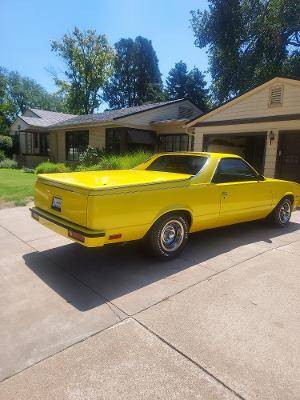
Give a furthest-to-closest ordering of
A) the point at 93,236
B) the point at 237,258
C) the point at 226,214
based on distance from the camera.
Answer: the point at 226,214
the point at 237,258
the point at 93,236

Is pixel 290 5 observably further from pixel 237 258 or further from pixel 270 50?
pixel 237 258

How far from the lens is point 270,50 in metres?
24.1

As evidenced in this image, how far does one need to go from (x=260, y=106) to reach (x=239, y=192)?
8.14 m

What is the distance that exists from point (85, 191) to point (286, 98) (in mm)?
10085

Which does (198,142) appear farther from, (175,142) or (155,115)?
(155,115)

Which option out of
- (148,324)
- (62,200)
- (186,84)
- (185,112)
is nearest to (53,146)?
(185,112)

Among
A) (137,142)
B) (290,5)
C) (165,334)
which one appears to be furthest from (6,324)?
(290,5)

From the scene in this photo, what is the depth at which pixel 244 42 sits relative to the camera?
80.4 ft

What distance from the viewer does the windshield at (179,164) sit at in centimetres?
520

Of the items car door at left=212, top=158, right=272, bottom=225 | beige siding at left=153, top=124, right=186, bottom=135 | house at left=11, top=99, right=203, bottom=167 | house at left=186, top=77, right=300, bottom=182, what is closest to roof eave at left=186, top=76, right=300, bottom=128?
house at left=186, top=77, right=300, bottom=182

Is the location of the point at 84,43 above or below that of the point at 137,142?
above

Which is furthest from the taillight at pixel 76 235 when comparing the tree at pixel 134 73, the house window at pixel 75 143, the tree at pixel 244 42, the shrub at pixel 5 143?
the tree at pixel 134 73

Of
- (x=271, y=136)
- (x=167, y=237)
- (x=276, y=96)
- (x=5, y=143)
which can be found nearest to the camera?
(x=167, y=237)

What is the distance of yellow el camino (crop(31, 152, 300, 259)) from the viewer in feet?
12.2
